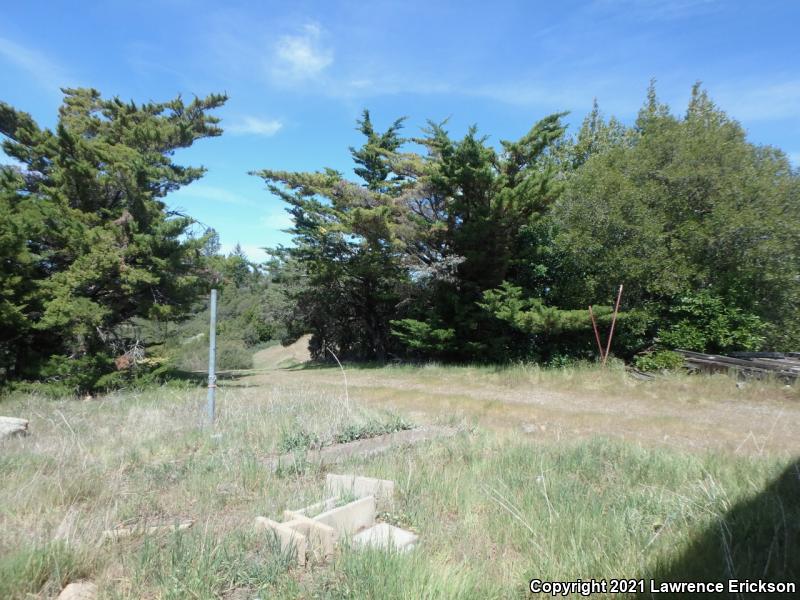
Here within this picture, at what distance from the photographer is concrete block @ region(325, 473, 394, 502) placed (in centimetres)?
407

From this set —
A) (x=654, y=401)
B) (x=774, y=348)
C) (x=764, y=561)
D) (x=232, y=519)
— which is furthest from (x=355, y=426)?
(x=774, y=348)

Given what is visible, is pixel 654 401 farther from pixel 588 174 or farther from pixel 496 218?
pixel 588 174

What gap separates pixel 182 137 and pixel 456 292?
33.8ft

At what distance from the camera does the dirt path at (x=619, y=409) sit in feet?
23.3

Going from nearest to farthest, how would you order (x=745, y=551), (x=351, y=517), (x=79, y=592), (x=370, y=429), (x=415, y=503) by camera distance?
(x=79, y=592), (x=745, y=551), (x=351, y=517), (x=415, y=503), (x=370, y=429)

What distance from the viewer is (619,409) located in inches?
375

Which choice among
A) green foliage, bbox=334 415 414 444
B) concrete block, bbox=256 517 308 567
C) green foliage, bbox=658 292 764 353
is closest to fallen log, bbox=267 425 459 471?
green foliage, bbox=334 415 414 444

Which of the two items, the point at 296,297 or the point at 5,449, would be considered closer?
the point at 5,449

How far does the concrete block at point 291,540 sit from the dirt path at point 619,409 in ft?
15.6

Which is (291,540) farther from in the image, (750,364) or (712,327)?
(712,327)

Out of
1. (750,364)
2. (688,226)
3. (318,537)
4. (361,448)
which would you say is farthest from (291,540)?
(688,226)

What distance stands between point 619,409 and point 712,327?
6.73 m

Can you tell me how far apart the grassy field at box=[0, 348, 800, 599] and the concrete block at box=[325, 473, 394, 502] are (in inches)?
5.1

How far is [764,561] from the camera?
287 cm
